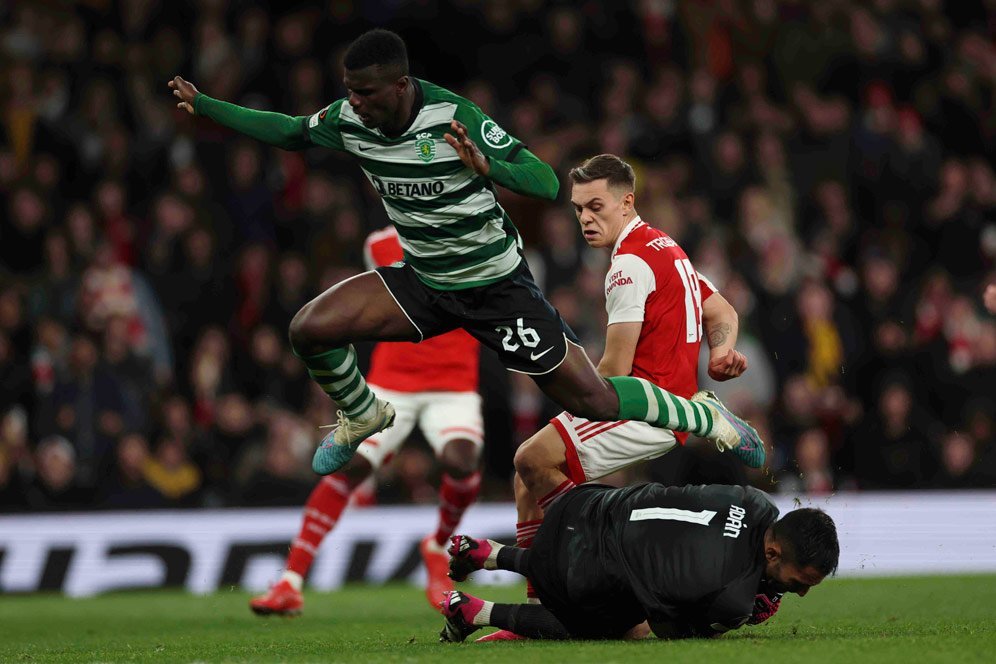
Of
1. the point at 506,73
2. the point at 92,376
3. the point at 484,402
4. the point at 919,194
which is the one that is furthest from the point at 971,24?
the point at 92,376

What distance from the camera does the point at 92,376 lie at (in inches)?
492

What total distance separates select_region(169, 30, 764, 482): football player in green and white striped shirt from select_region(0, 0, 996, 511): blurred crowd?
4815 millimetres

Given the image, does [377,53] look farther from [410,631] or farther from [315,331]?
[410,631]

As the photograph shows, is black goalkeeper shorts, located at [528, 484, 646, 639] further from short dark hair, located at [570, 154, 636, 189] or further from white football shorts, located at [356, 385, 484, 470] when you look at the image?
white football shorts, located at [356, 385, 484, 470]

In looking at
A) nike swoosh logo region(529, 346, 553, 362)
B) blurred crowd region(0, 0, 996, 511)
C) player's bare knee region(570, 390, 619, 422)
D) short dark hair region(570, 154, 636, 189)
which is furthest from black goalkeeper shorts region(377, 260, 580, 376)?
blurred crowd region(0, 0, 996, 511)

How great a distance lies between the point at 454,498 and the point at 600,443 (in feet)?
8.33

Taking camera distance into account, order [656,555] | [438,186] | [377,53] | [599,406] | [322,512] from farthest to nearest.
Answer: [322,512] → [599,406] → [438,186] → [377,53] → [656,555]

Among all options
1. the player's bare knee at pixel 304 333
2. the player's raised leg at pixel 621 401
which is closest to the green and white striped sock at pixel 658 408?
the player's raised leg at pixel 621 401

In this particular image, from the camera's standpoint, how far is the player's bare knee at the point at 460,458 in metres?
9.59

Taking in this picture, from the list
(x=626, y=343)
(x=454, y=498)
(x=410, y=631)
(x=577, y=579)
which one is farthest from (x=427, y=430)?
(x=577, y=579)

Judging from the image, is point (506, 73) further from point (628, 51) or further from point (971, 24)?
point (971, 24)

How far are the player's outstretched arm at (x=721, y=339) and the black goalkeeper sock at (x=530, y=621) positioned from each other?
60.1 inches

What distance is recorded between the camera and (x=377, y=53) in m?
6.53

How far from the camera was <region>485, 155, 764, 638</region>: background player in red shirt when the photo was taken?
7238 millimetres
